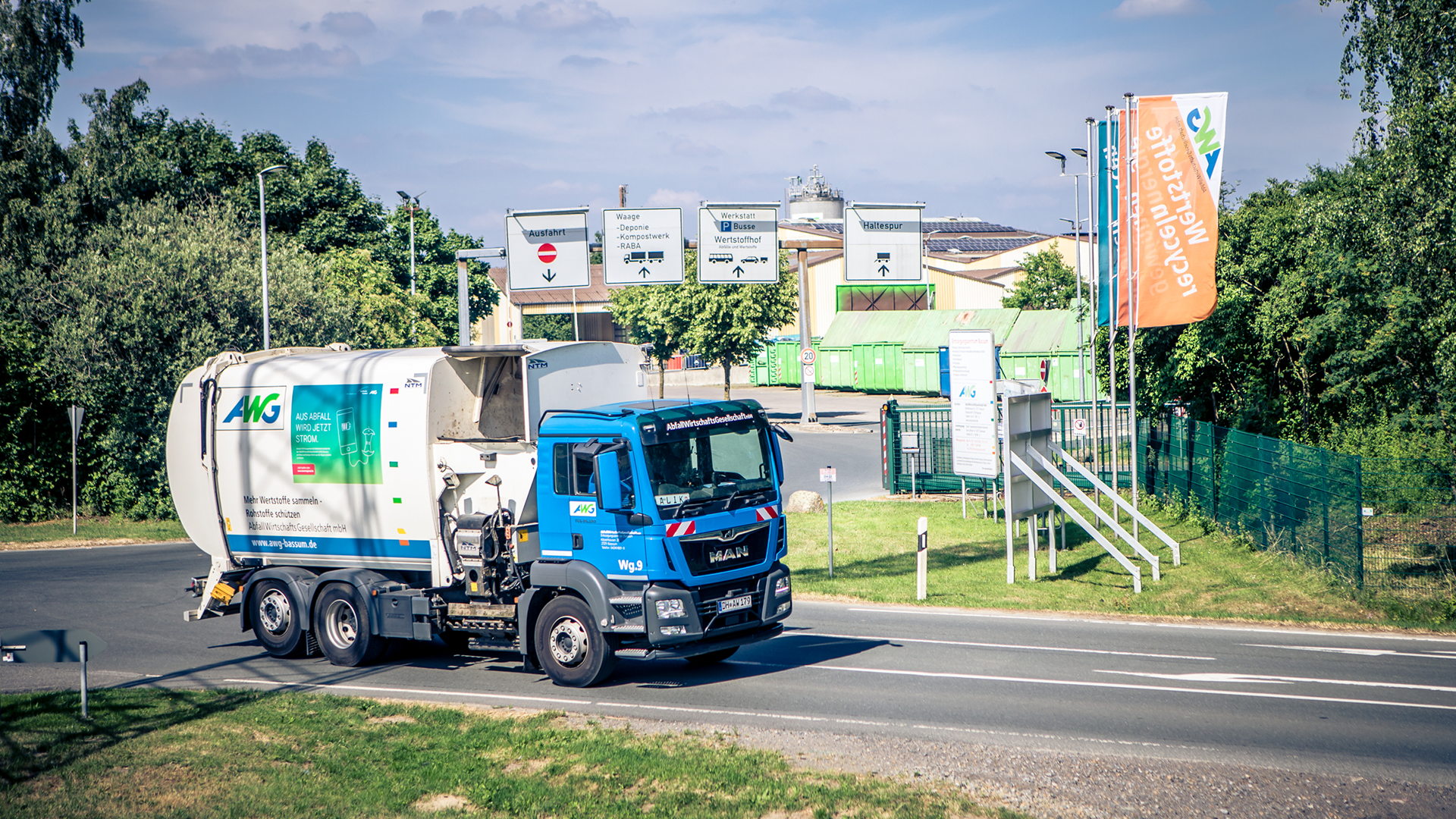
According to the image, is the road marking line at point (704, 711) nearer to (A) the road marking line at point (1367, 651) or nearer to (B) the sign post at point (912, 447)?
(A) the road marking line at point (1367, 651)

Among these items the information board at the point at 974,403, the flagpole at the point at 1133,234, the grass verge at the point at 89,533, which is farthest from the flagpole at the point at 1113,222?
the grass verge at the point at 89,533

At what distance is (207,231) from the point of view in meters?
31.2

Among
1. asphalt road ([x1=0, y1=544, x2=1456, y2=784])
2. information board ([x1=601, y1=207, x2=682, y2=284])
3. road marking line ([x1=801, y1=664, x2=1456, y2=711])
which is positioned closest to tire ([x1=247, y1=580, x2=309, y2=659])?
asphalt road ([x1=0, y1=544, x2=1456, y2=784])

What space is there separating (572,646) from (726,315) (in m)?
37.9

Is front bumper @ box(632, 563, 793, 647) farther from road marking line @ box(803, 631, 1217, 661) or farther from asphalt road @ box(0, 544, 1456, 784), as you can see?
road marking line @ box(803, 631, 1217, 661)

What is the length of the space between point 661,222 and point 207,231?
1670 centimetres

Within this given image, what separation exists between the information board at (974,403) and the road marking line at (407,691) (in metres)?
9.69

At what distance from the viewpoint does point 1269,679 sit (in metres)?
11.4

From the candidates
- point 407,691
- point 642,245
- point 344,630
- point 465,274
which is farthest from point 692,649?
point 642,245

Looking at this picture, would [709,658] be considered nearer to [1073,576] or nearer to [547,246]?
[1073,576]

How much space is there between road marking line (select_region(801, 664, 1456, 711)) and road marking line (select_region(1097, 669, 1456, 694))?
47 cm

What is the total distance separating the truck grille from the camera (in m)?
11.1

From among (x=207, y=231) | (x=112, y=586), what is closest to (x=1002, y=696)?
(x=112, y=586)

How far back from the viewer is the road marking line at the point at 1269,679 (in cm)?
1111
